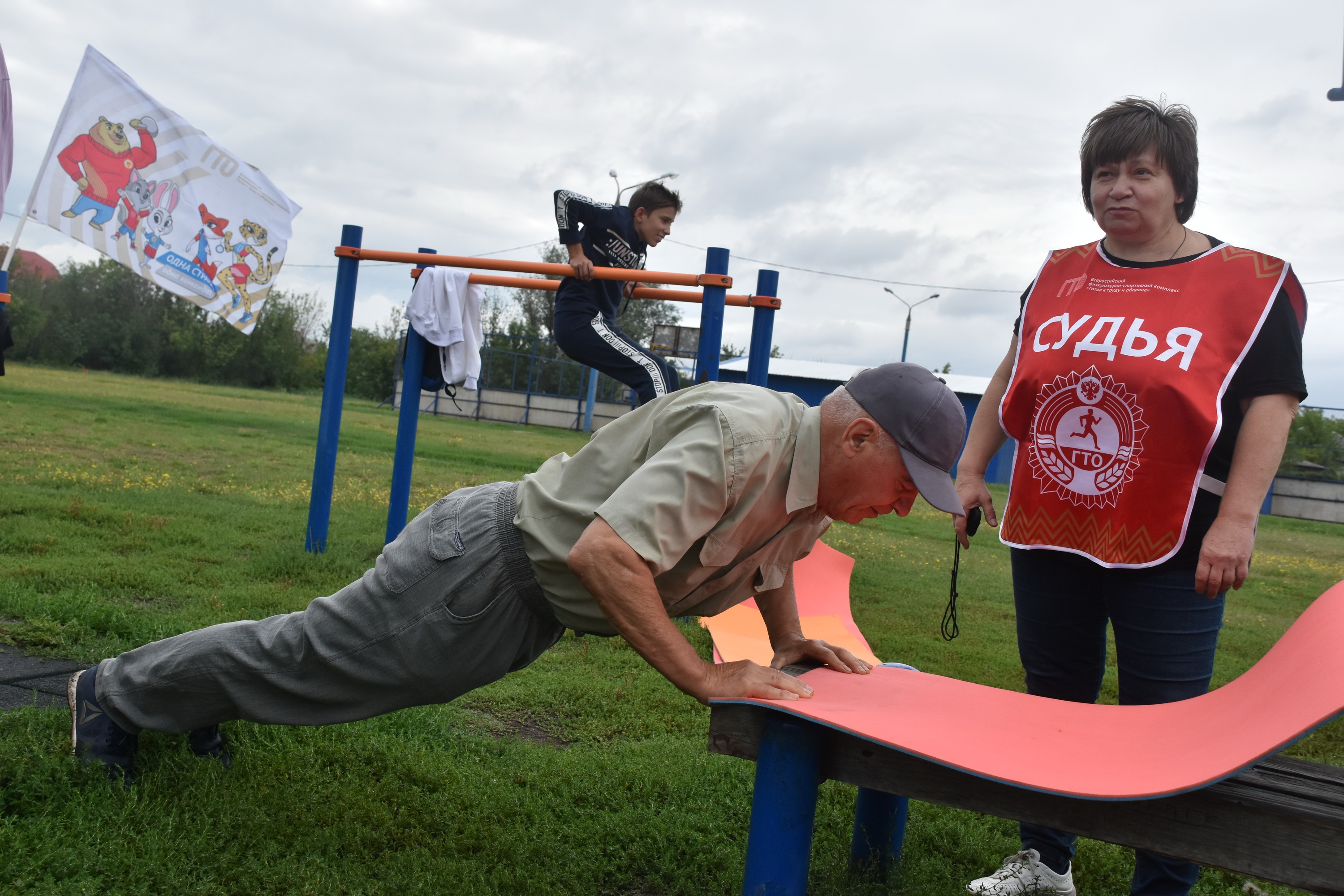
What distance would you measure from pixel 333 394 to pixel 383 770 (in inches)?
125

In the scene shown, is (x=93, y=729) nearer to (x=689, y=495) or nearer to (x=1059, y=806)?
(x=689, y=495)

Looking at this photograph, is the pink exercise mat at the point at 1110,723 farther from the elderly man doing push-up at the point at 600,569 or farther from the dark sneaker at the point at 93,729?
the dark sneaker at the point at 93,729

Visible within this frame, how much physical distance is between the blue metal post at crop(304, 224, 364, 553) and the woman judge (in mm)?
4061

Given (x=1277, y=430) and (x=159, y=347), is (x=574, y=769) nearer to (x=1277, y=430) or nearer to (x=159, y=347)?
(x=1277, y=430)

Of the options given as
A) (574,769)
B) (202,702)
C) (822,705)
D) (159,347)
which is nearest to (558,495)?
(822,705)

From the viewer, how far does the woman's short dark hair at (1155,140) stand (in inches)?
87.3

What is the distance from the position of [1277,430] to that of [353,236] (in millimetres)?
4799

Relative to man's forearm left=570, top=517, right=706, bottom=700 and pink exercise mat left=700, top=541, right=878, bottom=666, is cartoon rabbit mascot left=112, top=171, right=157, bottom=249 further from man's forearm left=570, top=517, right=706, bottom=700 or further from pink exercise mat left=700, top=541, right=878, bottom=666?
man's forearm left=570, top=517, right=706, bottom=700

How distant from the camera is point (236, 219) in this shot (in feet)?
19.8

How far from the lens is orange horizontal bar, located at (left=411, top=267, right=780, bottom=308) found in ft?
15.3

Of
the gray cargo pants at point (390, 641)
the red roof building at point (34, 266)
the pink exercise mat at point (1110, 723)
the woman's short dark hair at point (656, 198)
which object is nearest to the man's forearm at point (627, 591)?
the pink exercise mat at point (1110, 723)

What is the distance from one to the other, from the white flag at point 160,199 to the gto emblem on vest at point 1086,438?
476 cm

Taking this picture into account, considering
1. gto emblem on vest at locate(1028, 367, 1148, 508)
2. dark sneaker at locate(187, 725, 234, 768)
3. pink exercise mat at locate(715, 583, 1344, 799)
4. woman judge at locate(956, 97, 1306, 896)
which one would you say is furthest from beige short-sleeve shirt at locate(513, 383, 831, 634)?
dark sneaker at locate(187, 725, 234, 768)

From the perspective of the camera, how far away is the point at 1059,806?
1.58m
